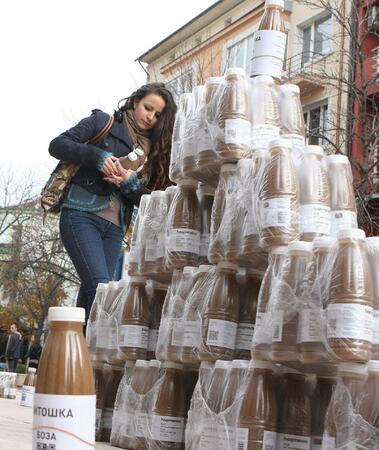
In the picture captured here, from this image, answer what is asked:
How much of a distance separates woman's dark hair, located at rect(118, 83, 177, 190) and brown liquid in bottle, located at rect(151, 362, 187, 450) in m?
1.65

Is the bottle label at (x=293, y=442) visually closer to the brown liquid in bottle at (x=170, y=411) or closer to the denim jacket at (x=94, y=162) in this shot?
the brown liquid in bottle at (x=170, y=411)

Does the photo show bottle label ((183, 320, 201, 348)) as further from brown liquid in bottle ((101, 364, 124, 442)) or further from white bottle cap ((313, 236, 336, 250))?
brown liquid in bottle ((101, 364, 124, 442))

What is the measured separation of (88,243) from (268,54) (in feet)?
4.90

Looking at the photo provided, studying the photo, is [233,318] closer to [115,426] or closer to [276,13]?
[115,426]

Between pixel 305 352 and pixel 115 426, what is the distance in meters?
1.51

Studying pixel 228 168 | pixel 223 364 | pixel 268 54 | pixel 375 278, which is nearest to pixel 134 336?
pixel 223 364

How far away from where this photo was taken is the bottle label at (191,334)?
3.36m

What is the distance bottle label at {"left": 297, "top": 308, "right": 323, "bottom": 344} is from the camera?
2.69 m

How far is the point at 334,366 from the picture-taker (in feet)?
9.13

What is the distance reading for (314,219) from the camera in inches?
125

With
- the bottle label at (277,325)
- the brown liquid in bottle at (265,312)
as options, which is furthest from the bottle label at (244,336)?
the bottle label at (277,325)

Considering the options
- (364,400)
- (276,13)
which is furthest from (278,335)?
(276,13)

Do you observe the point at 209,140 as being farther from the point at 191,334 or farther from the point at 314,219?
the point at 191,334

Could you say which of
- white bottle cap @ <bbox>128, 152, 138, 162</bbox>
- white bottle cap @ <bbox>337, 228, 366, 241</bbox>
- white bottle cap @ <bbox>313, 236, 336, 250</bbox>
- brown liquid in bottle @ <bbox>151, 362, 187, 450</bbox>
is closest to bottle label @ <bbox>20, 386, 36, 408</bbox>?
white bottle cap @ <bbox>128, 152, 138, 162</bbox>
